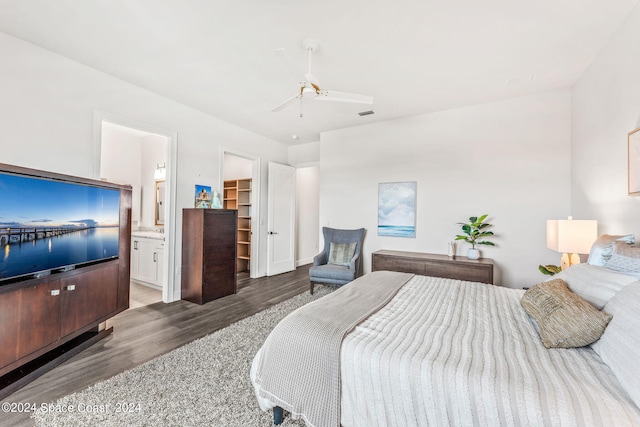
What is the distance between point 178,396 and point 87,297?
4.57 ft

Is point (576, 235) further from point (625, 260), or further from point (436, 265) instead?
point (436, 265)

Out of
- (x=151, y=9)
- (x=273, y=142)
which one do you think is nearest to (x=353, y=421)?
(x=151, y=9)

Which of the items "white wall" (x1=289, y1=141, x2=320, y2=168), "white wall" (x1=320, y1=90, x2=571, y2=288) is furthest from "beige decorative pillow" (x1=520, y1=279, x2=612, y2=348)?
"white wall" (x1=289, y1=141, x2=320, y2=168)

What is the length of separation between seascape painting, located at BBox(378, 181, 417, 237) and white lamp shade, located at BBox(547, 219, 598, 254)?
1894mm

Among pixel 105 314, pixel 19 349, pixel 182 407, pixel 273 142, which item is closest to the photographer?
pixel 182 407

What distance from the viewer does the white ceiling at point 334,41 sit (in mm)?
2041

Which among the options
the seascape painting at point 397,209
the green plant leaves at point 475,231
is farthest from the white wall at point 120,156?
the green plant leaves at point 475,231

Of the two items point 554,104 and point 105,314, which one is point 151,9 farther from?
point 554,104

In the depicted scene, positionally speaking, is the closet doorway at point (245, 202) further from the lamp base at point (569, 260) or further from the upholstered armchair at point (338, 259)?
the lamp base at point (569, 260)

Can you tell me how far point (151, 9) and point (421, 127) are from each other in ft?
12.0

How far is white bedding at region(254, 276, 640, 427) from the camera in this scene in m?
0.95

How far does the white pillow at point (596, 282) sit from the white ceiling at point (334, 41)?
1969 mm

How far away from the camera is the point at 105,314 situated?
2.62 meters

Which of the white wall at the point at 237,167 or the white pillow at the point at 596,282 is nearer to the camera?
the white pillow at the point at 596,282
